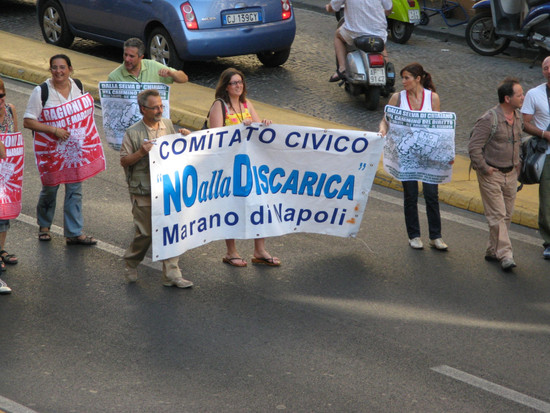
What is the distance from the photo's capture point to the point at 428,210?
880 centimetres

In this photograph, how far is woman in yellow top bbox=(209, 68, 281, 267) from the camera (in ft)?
26.3

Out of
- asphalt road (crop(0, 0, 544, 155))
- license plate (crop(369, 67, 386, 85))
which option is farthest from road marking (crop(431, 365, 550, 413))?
license plate (crop(369, 67, 386, 85))

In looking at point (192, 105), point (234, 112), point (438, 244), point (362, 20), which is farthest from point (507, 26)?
point (234, 112)

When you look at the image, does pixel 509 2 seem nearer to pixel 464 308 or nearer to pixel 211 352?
pixel 464 308

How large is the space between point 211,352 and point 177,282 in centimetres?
121

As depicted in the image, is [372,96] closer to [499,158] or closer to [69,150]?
[499,158]

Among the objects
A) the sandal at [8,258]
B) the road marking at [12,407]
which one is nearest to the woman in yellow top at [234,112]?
the sandal at [8,258]

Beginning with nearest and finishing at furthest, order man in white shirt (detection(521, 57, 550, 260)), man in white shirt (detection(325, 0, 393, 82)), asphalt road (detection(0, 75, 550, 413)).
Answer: asphalt road (detection(0, 75, 550, 413)) < man in white shirt (detection(521, 57, 550, 260)) < man in white shirt (detection(325, 0, 393, 82))

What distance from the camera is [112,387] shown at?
6.00 m

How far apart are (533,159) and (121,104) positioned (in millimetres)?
3720

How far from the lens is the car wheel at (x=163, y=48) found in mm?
13898

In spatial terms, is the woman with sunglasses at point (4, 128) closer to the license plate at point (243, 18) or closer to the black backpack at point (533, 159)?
the black backpack at point (533, 159)

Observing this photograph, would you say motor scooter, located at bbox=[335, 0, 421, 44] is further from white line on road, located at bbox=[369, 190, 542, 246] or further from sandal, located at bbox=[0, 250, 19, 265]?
sandal, located at bbox=[0, 250, 19, 265]

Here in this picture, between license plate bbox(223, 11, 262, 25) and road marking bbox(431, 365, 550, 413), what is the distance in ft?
27.4
